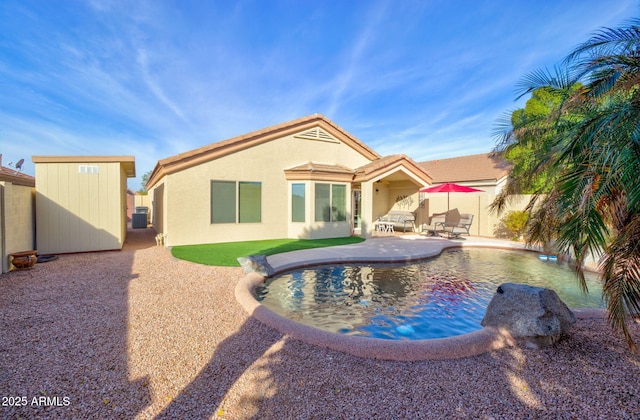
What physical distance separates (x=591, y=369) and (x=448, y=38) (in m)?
16.2

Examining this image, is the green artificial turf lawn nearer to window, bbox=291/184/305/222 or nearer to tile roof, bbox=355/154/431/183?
window, bbox=291/184/305/222

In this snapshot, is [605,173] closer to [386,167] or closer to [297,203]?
[386,167]

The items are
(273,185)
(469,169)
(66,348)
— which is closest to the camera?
(66,348)

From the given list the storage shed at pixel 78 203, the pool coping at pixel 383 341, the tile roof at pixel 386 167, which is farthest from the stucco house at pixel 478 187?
the storage shed at pixel 78 203

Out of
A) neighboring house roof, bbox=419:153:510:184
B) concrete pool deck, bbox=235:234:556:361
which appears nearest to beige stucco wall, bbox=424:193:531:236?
neighboring house roof, bbox=419:153:510:184

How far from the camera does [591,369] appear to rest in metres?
3.73

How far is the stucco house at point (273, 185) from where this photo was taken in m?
12.9

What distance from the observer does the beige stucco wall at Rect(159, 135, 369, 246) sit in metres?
12.8

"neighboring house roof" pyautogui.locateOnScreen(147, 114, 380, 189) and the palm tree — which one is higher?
"neighboring house roof" pyautogui.locateOnScreen(147, 114, 380, 189)

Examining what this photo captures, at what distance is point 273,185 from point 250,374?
12020mm

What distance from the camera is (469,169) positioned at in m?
23.5

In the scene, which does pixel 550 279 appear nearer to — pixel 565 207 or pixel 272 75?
pixel 565 207

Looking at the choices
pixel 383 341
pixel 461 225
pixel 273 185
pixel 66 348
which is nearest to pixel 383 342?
pixel 383 341

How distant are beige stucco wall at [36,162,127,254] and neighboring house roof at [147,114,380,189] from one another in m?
2.26
